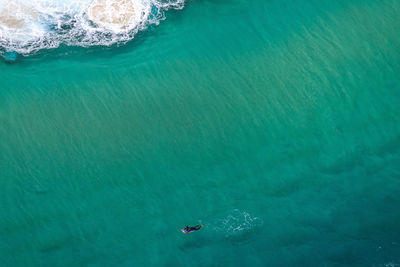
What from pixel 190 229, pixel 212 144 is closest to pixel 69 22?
pixel 212 144

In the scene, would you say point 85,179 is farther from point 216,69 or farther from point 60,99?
point 216,69

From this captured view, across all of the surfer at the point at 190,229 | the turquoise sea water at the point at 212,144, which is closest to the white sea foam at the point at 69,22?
the turquoise sea water at the point at 212,144

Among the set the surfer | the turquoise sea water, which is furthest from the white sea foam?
the surfer

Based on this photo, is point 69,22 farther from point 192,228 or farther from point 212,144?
point 192,228

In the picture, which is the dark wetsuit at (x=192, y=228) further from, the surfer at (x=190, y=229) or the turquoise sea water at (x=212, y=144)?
the turquoise sea water at (x=212, y=144)

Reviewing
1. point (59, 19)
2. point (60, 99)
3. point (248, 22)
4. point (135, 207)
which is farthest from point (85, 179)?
point (248, 22)

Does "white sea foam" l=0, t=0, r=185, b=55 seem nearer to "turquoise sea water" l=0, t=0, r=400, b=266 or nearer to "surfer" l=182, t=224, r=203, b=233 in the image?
"turquoise sea water" l=0, t=0, r=400, b=266
